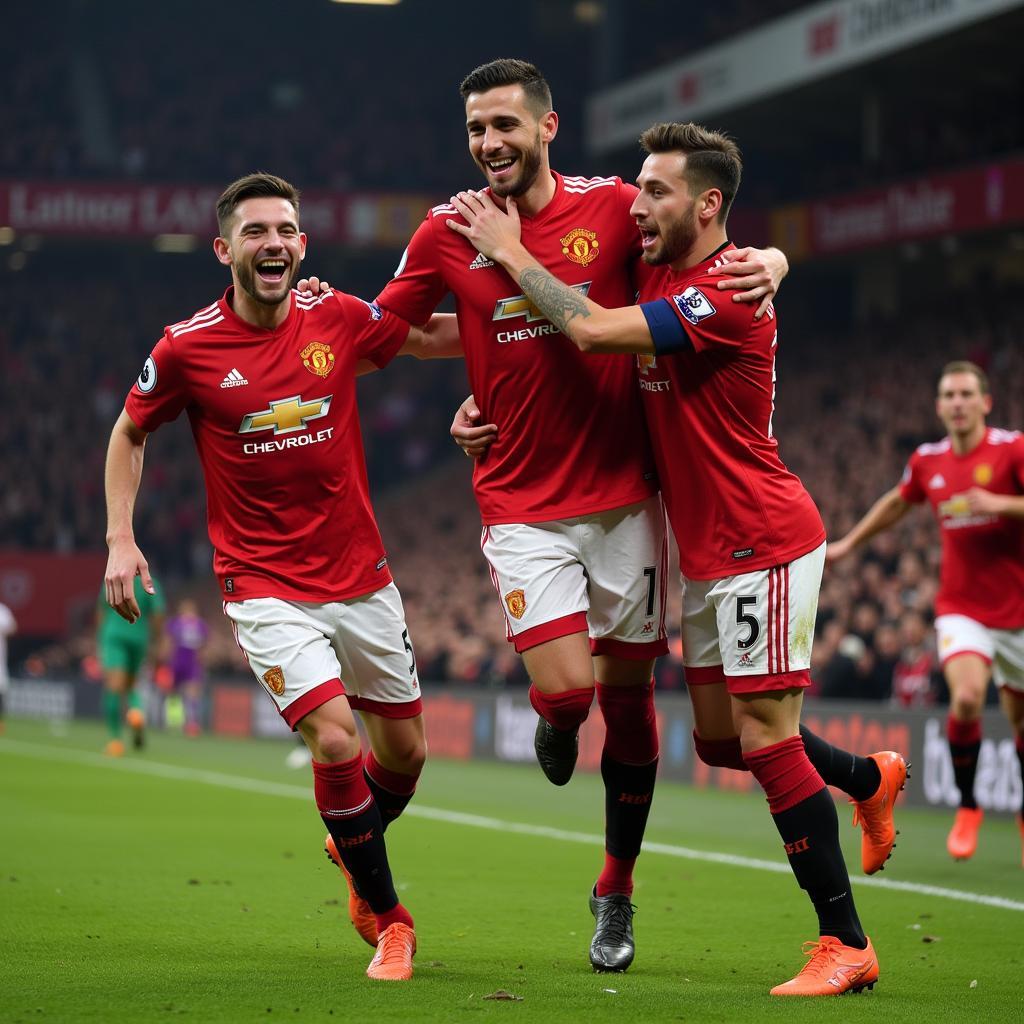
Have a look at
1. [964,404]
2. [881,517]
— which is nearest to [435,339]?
[881,517]

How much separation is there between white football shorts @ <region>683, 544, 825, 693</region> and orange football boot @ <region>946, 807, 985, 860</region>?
4.13 meters

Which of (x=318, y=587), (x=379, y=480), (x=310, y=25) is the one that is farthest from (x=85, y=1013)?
(x=310, y=25)

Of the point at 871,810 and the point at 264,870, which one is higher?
the point at 871,810

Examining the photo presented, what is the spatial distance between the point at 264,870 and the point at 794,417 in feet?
67.0

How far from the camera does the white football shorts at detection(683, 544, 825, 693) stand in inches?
218

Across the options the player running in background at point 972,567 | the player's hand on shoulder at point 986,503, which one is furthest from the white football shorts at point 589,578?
the player running in background at point 972,567

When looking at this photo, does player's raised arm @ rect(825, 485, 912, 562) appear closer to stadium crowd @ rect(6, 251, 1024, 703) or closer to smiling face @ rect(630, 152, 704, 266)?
smiling face @ rect(630, 152, 704, 266)

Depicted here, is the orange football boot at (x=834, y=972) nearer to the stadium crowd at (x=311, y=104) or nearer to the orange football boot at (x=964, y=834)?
the orange football boot at (x=964, y=834)

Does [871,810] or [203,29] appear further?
[203,29]

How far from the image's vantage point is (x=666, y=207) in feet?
18.4

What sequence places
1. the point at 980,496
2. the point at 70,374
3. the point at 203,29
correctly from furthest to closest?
the point at 203,29, the point at 70,374, the point at 980,496

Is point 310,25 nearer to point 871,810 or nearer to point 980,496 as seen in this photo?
point 980,496

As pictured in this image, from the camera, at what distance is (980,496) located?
8992 millimetres

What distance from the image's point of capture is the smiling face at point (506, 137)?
5.87 metres
